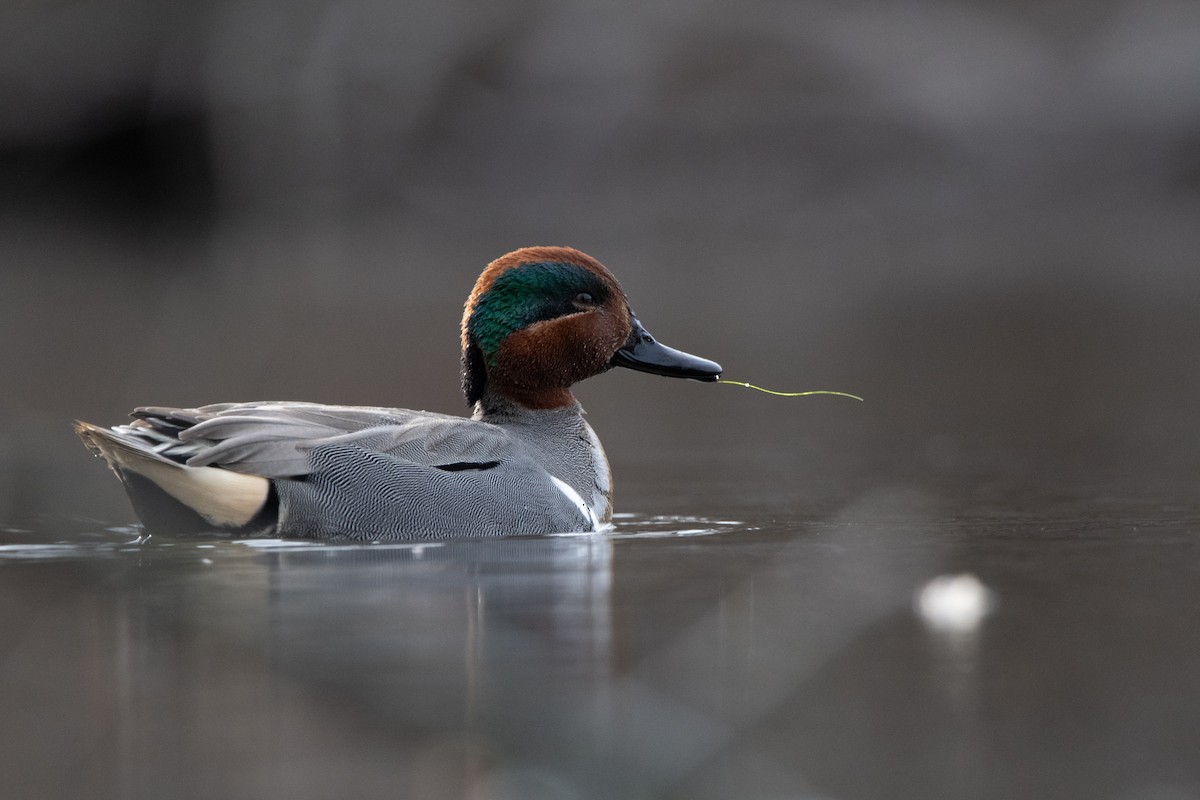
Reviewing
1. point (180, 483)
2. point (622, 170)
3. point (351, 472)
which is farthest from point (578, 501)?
point (622, 170)

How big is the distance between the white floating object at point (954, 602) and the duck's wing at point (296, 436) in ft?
6.24

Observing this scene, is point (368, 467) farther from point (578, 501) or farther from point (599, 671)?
point (599, 671)

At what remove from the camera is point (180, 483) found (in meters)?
6.11

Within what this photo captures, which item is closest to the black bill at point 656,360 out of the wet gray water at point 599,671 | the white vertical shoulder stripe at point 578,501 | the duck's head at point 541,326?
the duck's head at point 541,326

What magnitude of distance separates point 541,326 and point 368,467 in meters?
1.12

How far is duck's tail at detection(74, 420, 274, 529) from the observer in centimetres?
607

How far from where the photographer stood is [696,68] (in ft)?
87.6

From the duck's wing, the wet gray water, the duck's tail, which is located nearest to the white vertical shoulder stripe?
the duck's wing

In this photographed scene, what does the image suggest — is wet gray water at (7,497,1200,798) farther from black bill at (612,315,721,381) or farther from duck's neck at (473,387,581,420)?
black bill at (612,315,721,381)

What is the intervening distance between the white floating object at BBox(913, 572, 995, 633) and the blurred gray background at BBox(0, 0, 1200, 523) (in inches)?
309

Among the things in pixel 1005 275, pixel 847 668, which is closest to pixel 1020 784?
pixel 847 668

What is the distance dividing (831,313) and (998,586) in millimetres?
10927

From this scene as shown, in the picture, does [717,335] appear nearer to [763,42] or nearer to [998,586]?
[998,586]

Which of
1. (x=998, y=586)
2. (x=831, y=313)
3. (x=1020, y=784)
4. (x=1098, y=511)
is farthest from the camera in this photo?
(x=831, y=313)
